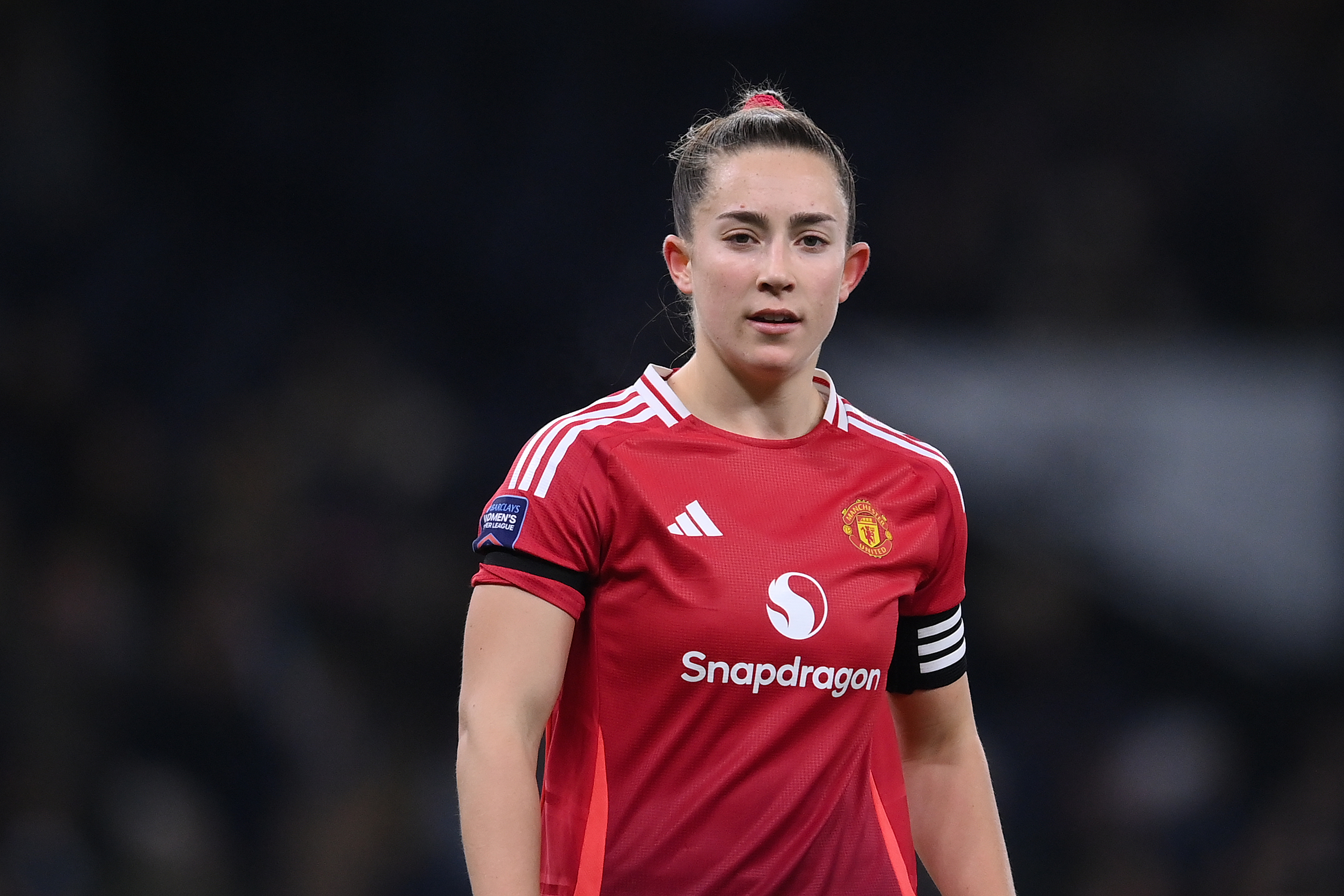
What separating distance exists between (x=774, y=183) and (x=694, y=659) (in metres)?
0.64

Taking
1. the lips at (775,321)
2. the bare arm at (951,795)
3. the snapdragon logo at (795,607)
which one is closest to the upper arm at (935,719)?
the bare arm at (951,795)

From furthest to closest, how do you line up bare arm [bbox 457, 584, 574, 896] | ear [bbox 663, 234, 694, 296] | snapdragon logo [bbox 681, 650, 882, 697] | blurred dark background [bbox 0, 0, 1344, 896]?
blurred dark background [bbox 0, 0, 1344, 896] → ear [bbox 663, 234, 694, 296] → snapdragon logo [bbox 681, 650, 882, 697] → bare arm [bbox 457, 584, 574, 896]

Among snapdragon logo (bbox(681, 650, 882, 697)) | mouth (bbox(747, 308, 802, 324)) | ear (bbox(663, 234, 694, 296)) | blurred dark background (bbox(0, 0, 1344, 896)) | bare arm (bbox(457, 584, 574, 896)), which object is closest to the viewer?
bare arm (bbox(457, 584, 574, 896))

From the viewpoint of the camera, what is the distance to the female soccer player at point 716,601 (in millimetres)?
1839

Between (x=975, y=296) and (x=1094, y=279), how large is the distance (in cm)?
43

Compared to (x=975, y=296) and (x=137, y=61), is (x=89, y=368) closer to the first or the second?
(x=137, y=61)

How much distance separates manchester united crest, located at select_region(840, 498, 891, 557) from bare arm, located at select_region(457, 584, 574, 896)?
41 cm

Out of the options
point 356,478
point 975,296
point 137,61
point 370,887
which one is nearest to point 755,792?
→ point 370,887

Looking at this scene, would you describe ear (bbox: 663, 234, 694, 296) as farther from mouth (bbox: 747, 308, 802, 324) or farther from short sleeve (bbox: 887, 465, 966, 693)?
short sleeve (bbox: 887, 465, 966, 693)

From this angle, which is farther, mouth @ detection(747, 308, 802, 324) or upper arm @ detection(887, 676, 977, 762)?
upper arm @ detection(887, 676, 977, 762)

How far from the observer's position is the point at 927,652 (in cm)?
219

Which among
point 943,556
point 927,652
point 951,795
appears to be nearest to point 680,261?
point 943,556

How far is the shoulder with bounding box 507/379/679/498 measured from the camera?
1.89 meters

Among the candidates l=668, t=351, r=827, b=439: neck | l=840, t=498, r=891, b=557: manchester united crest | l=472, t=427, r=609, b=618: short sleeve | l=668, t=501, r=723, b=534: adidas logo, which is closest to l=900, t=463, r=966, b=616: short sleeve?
l=840, t=498, r=891, b=557: manchester united crest
